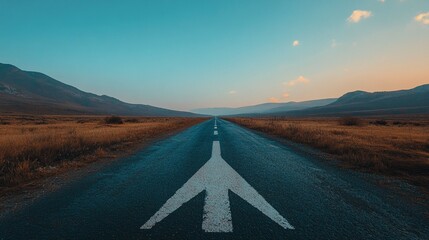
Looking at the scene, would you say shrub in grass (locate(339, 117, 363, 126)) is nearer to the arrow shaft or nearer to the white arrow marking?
the white arrow marking

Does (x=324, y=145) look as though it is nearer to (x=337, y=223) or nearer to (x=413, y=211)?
(x=413, y=211)

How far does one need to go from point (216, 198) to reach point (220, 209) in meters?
0.54

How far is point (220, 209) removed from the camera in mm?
3730

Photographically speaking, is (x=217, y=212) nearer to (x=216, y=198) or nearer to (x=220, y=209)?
(x=220, y=209)

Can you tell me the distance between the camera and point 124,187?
5.09 m

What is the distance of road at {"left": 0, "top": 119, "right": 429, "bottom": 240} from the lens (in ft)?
9.96

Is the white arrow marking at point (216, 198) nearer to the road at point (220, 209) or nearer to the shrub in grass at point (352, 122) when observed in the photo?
the road at point (220, 209)

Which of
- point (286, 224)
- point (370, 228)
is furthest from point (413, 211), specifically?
point (286, 224)

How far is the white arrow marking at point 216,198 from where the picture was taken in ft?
10.7

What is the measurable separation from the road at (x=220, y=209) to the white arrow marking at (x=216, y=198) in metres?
0.01

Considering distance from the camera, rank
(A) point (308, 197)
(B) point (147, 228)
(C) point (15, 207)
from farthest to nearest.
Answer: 1. (A) point (308, 197)
2. (C) point (15, 207)
3. (B) point (147, 228)

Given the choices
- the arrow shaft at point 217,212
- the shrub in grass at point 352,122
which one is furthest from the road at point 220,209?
the shrub in grass at point 352,122

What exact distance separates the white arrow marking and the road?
0.01 m

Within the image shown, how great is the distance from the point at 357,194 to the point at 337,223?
171 centimetres
